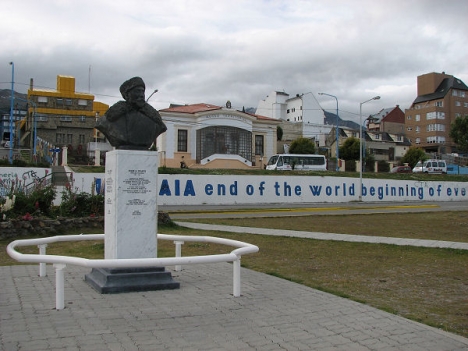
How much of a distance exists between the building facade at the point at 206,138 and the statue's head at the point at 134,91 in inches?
1590

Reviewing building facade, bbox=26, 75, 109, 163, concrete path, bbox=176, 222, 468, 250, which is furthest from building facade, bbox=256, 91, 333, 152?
concrete path, bbox=176, 222, 468, 250

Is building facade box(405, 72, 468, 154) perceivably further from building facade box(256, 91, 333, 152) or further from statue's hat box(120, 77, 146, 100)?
statue's hat box(120, 77, 146, 100)

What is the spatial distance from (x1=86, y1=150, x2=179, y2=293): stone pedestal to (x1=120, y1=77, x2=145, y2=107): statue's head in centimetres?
89

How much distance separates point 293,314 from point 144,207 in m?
2.79

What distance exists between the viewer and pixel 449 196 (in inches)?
1694

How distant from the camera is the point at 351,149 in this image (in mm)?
69500

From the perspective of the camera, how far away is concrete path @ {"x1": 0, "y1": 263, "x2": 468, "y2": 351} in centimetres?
484

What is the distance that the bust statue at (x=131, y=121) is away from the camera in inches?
300

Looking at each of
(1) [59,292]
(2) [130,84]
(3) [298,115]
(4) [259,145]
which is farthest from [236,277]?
(3) [298,115]

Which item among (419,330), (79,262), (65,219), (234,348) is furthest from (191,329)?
(65,219)

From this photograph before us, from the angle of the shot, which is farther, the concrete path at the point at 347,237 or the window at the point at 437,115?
the window at the point at 437,115

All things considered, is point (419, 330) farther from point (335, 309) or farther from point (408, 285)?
point (408, 285)

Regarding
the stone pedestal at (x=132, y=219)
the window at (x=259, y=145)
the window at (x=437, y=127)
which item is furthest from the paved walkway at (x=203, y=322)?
the window at (x=437, y=127)

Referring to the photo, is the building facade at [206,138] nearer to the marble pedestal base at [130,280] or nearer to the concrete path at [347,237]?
the concrete path at [347,237]
